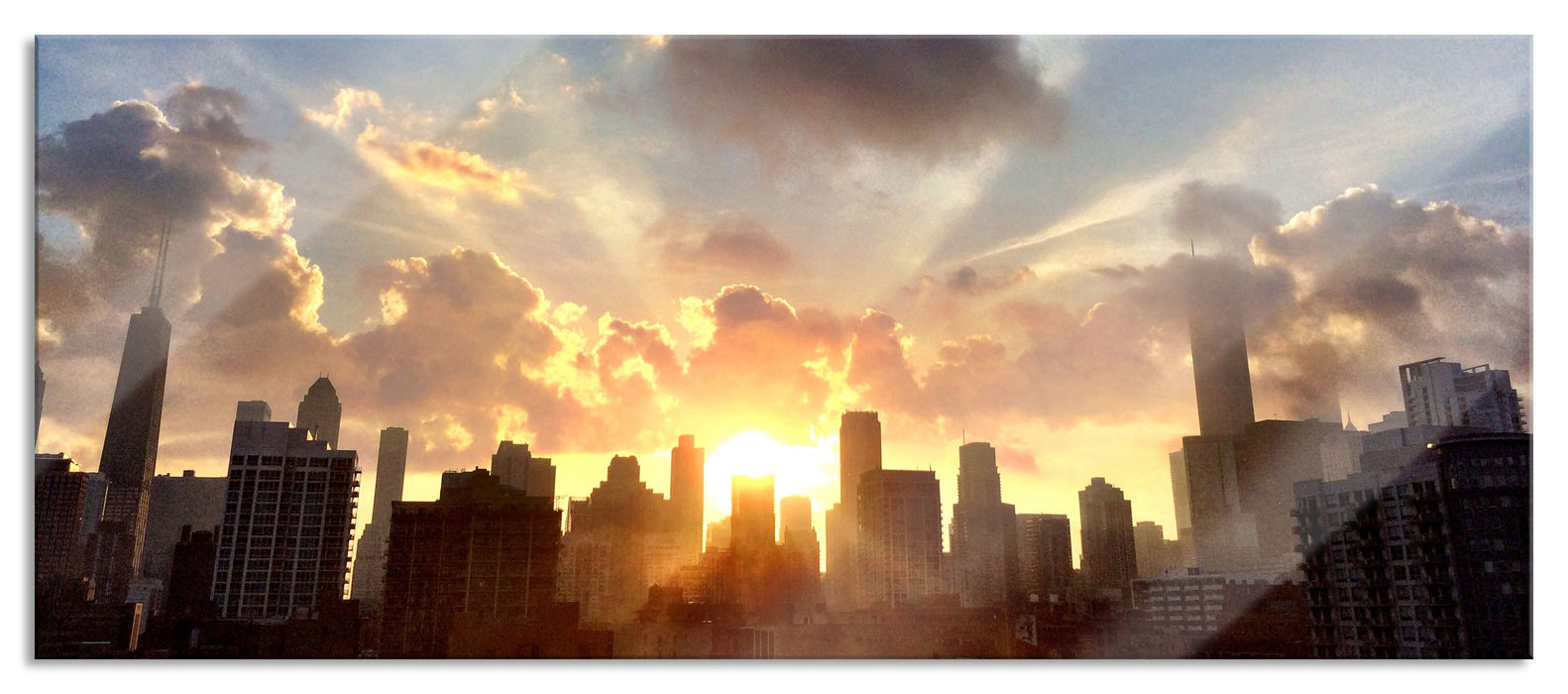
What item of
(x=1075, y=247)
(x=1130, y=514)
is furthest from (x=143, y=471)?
(x=1130, y=514)

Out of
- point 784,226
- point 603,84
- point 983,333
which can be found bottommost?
point 983,333

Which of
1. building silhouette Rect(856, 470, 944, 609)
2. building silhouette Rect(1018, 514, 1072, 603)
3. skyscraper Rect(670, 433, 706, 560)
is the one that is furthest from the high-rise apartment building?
building silhouette Rect(1018, 514, 1072, 603)

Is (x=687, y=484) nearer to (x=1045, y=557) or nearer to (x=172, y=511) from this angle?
(x=1045, y=557)

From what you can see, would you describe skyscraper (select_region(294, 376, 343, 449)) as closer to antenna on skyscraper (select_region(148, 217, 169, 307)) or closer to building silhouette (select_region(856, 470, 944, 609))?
antenna on skyscraper (select_region(148, 217, 169, 307))

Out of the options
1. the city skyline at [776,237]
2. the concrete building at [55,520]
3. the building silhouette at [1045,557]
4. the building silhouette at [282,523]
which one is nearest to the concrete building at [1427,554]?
the city skyline at [776,237]

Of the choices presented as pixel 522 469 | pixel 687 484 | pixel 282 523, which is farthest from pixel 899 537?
pixel 282 523
